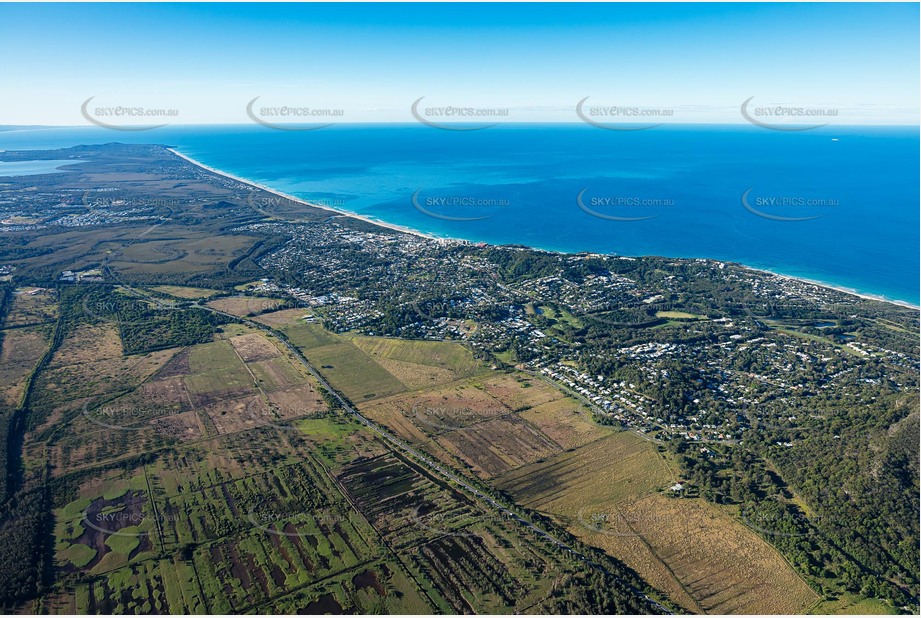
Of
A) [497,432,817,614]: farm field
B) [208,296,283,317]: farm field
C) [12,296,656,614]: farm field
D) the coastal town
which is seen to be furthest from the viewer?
[208,296,283,317]: farm field

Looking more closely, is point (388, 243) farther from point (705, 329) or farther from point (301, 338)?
point (705, 329)

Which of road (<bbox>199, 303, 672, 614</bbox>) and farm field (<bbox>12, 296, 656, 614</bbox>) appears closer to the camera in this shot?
farm field (<bbox>12, 296, 656, 614</bbox>)

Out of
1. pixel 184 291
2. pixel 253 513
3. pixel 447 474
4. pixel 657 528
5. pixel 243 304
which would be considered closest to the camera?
pixel 657 528

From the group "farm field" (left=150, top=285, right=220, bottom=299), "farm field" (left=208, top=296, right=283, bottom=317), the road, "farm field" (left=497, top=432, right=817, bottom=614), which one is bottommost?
"farm field" (left=497, top=432, right=817, bottom=614)

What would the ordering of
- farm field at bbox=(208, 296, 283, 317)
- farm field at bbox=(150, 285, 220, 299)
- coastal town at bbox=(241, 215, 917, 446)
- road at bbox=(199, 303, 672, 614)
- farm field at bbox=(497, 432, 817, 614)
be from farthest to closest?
farm field at bbox=(150, 285, 220, 299) < farm field at bbox=(208, 296, 283, 317) < coastal town at bbox=(241, 215, 917, 446) < road at bbox=(199, 303, 672, 614) < farm field at bbox=(497, 432, 817, 614)

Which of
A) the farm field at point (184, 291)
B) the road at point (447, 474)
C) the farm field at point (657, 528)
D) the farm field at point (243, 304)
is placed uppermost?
the farm field at point (184, 291)

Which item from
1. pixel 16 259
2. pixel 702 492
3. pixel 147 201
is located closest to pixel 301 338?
pixel 702 492

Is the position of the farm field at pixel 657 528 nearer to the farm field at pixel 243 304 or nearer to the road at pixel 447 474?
the road at pixel 447 474

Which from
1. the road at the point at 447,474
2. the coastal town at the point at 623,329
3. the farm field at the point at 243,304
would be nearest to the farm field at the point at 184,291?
the farm field at the point at 243,304

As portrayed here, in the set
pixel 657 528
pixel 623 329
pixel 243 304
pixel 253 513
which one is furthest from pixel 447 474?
pixel 243 304

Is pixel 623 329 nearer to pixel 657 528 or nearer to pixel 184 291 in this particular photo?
pixel 657 528

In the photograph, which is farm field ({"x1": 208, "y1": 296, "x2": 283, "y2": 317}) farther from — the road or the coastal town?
the road

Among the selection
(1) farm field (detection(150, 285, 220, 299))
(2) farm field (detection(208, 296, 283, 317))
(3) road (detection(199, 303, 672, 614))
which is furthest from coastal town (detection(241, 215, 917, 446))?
(3) road (detection(199, 303, 672, 614))
